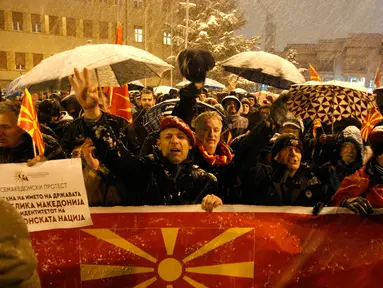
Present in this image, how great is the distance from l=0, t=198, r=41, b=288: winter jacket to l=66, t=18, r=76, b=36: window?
151 ft

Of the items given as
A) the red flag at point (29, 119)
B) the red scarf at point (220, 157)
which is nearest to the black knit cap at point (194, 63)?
the red scarf at point (220, 157)

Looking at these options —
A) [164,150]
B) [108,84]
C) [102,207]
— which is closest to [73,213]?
[102,207]

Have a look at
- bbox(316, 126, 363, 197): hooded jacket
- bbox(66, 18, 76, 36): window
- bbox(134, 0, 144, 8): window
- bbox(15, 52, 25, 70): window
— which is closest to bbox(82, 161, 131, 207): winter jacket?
bbox(316, 126, 363, 197): hooded jacket

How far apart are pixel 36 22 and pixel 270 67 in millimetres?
44044

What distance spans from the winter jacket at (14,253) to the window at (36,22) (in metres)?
46.0

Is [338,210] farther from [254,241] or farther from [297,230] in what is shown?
[254,241]

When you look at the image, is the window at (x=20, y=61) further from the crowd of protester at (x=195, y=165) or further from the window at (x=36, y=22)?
the crowd of protester at (x=195, y=165)

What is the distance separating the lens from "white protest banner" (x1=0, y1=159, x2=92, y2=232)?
2.65m

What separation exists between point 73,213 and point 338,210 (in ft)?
5.88

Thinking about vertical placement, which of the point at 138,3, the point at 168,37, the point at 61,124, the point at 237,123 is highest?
the point at 138,3

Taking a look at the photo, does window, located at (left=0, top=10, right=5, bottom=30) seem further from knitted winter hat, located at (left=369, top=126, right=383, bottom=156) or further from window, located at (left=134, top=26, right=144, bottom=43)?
knitted winter hat, located at (left=369, top=126, right=383, bottom=156)

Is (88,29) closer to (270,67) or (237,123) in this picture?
(237,123)

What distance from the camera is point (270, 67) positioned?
4.49m

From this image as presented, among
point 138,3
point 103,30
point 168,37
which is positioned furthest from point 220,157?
point 138,3
